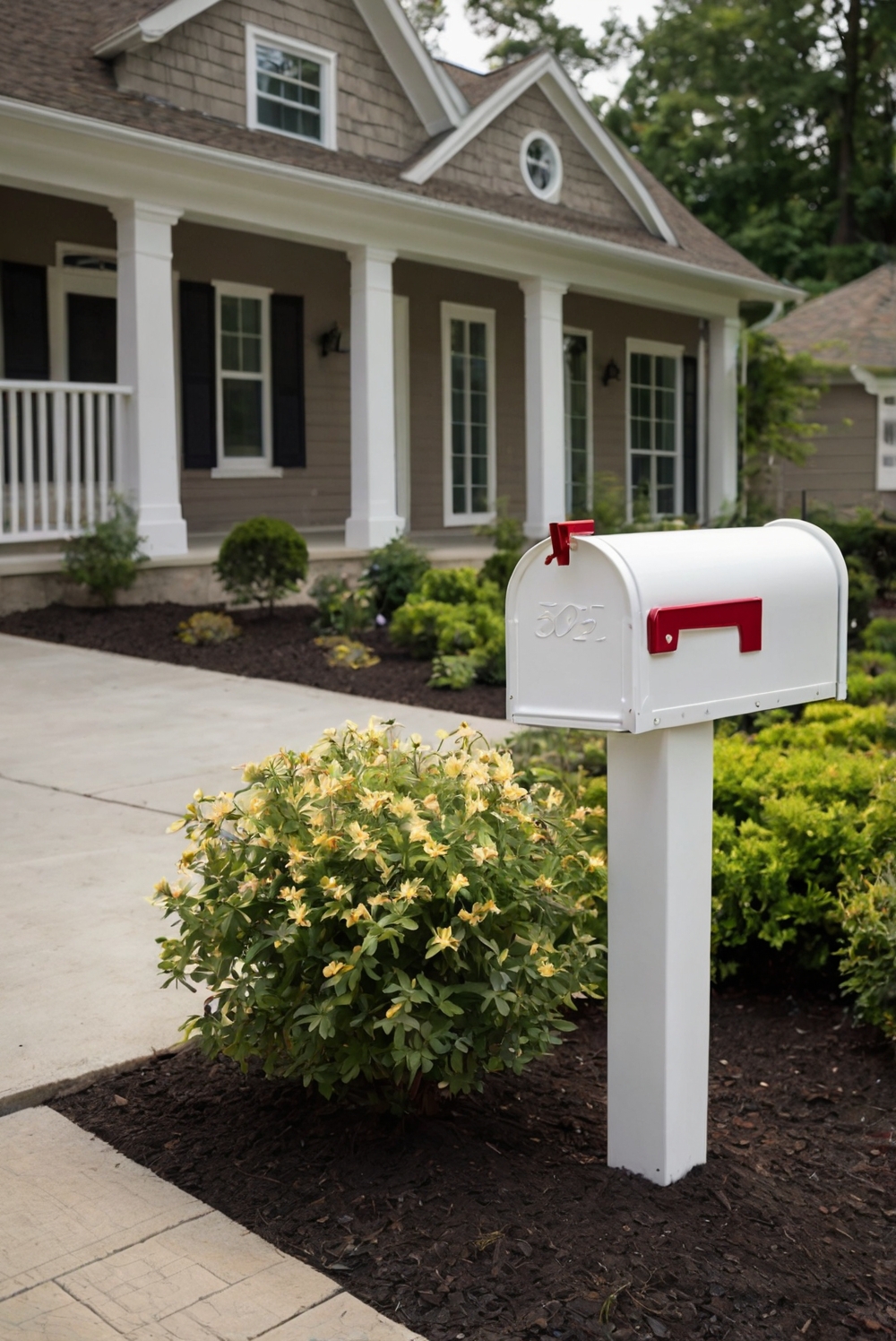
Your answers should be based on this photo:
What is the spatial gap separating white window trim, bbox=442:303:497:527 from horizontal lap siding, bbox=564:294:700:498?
5.39ft

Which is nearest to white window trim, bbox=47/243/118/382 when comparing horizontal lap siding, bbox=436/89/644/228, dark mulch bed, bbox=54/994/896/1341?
horizontal lap siding, bbox=436/89/644/228

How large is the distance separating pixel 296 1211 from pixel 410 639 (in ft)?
24.0

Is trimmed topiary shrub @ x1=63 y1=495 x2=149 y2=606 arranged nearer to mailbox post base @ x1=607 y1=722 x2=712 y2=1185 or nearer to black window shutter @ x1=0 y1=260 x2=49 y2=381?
black window shutter @ x1=0 y1=260 x2=49 y2=381

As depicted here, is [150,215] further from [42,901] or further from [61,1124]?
[61,1124]

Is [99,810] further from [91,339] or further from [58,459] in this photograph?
[91,339]

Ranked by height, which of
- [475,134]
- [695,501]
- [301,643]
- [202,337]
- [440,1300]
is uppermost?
[475,134]

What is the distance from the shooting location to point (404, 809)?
105 inches

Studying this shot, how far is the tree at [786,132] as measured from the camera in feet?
112

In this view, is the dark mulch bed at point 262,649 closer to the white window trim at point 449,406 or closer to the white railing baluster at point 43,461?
the white railing baluster at point 43,461

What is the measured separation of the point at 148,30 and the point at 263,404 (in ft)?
13.0

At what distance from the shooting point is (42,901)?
4.40 metres

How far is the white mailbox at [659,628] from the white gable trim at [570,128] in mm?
12037

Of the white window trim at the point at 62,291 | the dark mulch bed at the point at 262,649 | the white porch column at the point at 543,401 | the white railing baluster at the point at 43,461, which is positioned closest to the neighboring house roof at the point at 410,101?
the white porch column at the point at 543,401

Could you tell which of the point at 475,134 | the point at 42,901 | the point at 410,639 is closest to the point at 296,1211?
the point at 42,901
